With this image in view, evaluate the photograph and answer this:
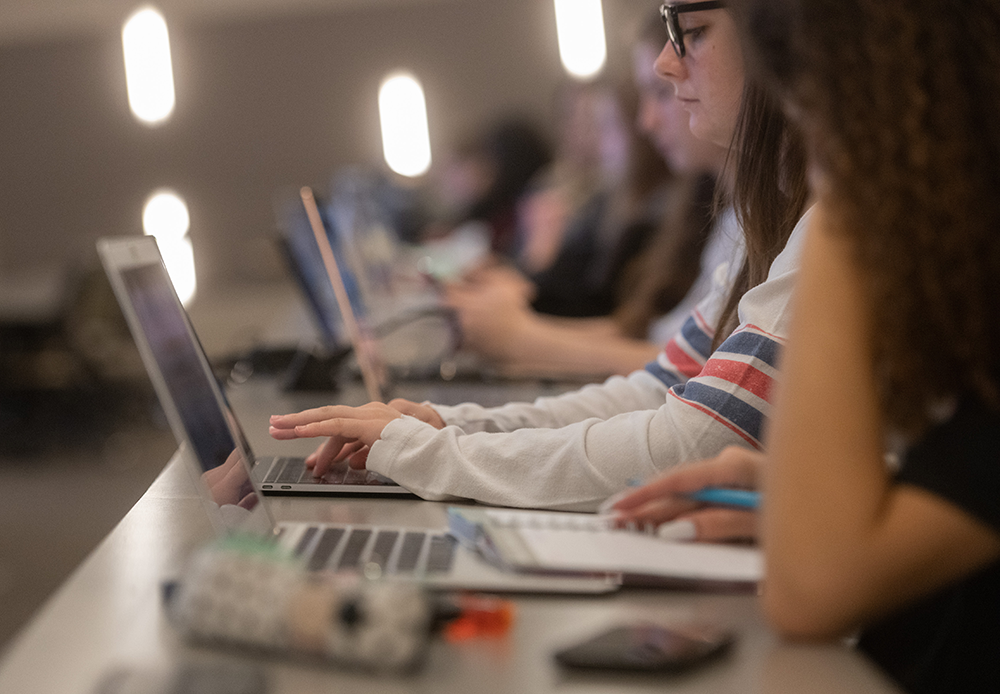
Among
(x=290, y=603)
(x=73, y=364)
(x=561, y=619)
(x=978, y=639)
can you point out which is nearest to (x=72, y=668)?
(x=290, y=603)

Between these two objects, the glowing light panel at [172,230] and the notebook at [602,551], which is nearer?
the notebook at [602,551]

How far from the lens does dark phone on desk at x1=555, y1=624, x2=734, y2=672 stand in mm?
658

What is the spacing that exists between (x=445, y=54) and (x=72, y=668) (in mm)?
6025

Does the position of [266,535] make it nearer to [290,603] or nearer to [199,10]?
[290,603]

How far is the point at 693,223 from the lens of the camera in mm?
2441

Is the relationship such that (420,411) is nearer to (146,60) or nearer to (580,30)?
(146,60)

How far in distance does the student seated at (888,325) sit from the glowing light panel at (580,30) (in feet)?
11.9

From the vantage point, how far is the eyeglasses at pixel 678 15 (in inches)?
44.4

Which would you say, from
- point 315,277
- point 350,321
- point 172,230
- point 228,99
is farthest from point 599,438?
point 228,99

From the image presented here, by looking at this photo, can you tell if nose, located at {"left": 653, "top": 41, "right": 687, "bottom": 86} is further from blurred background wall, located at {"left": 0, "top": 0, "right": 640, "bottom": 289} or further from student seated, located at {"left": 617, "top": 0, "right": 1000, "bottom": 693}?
blurred background wall, located at {"left": 0, "top": 0, "right": 640, "bottom": 289}

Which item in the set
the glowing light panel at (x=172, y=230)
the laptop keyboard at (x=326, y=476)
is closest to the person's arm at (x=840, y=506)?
the laptop keyboard at (x=326, y=476)

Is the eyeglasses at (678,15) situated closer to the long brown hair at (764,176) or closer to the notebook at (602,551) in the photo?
the long brown hair at (764,176)

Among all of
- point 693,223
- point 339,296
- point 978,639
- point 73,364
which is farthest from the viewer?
point 73,364

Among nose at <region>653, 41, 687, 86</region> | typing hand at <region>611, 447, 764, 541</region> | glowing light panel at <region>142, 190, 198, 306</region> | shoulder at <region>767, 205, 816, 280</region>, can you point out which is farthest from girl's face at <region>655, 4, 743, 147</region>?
glowing light panel at <region>142, 190, 198, 306</region>
